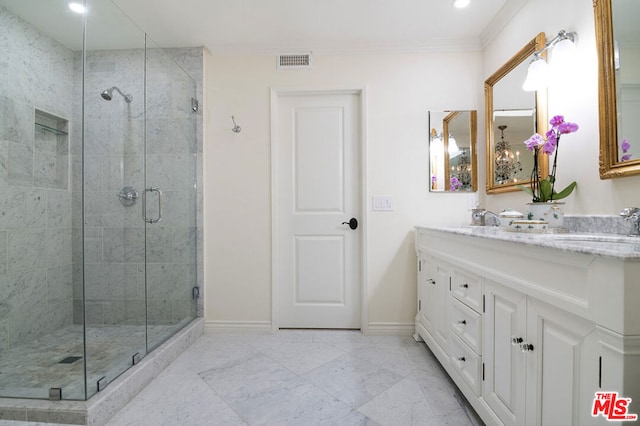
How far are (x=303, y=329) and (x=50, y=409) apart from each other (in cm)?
160

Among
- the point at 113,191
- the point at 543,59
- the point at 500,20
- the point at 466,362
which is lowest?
the point at 466,362

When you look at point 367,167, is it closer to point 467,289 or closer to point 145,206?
point 467,289

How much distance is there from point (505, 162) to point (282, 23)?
192 centimetres

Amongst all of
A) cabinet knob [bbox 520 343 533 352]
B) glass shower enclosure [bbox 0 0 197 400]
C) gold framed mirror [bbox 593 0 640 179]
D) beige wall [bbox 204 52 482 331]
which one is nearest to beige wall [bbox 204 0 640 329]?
beige wall [bbox 204 52 482 331]

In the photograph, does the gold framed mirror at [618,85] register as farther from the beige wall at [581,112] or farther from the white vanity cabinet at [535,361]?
the white vanity cabinet at [535,361]

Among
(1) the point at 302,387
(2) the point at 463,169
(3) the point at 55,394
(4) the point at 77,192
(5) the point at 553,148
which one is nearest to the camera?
(3) the point at 55,394

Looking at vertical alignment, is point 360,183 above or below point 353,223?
above

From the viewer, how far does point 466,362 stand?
4.68ft

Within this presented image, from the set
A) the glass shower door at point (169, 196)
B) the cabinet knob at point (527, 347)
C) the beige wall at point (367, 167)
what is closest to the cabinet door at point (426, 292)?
the beige wall at point (367, 167)

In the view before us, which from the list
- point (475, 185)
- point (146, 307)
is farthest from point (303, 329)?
point (475, 185)

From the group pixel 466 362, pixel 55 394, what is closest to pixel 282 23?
pixel 466 362

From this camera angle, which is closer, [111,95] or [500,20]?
[111,95]

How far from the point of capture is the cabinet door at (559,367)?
0.75 metres

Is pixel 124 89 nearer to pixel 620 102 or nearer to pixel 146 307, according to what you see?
pixel 146 307
